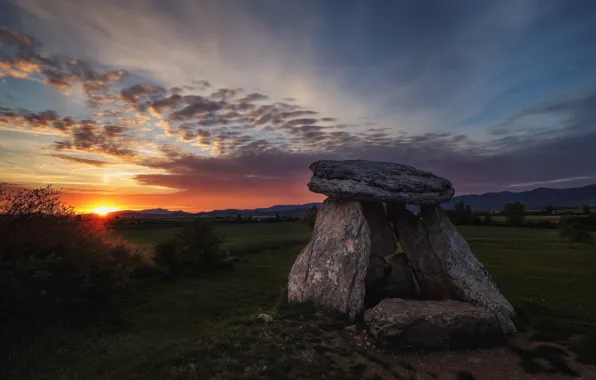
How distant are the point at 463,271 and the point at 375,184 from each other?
5554 mm

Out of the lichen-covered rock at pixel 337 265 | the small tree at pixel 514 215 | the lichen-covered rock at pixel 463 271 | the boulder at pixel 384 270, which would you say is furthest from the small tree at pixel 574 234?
the lichen-covered rock at pixel 337 265

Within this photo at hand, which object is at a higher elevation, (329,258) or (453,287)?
(329,258)

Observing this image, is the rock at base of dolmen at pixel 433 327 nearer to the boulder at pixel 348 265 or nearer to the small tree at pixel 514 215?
the boulder at pixel 348 265

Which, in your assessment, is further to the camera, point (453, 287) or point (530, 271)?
point (530, 271)

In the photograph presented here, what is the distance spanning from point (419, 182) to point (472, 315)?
717 centimetres

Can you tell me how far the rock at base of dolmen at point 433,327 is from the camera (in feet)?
41.9

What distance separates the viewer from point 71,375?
9.92m

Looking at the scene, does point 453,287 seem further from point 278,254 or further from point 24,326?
point 278,254

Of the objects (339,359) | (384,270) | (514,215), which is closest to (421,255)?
(384,270)

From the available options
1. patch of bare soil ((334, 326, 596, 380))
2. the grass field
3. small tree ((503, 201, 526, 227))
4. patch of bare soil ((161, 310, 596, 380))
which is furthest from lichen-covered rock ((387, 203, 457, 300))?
small tree ((503, 201, 526, 227))

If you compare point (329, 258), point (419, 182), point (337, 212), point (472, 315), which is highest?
point (419, 182)

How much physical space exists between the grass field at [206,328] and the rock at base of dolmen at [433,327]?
2753 mm

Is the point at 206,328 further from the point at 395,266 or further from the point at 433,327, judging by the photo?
the point at 395,266

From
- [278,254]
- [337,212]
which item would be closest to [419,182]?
[337,212]
